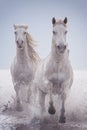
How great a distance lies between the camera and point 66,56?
3.72 meters

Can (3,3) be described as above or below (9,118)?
above

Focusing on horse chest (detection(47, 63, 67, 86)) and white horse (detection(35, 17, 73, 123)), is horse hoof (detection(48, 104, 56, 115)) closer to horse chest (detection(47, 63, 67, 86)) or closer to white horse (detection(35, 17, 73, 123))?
white horse (detection(35, 17, 73, 123))

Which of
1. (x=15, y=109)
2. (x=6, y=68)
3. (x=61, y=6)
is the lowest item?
(x=15, y=109)

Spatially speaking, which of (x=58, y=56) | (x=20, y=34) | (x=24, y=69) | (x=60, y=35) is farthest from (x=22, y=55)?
(x=60, y=35)

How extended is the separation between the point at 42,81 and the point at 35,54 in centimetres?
71

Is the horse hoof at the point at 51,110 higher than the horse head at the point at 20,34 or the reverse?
the reverse

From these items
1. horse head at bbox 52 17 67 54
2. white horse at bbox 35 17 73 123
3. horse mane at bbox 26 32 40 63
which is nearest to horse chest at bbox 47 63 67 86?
white horse at bbox 35 17 73 123

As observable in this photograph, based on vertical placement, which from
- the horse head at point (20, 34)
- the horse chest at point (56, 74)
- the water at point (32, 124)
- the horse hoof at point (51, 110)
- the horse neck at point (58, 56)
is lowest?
the water at point (32, 124)

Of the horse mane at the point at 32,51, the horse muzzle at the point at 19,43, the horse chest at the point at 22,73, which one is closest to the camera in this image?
the horse muzzle at the point at 19,43

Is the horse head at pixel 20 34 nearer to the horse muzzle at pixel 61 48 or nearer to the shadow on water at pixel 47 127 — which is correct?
the horse muzzle at pixel 61 48

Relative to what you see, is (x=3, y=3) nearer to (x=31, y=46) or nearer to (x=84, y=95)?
(x=31, y=46)

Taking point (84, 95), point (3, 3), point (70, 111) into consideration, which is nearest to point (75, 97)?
point (84, 95)

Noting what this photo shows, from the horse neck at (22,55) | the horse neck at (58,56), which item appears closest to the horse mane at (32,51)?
the horse neck at (22,55)

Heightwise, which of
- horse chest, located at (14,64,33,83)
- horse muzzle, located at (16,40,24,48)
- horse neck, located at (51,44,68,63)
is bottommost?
horse chest, located at (14,64,33,83)
